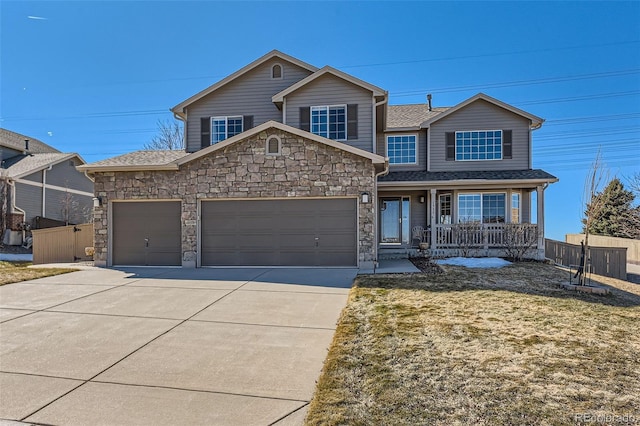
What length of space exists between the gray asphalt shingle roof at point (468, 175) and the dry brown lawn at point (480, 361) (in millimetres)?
6968

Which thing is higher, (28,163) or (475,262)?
(28,163)

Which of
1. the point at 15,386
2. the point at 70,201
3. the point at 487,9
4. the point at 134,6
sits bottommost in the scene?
the point at 15,386

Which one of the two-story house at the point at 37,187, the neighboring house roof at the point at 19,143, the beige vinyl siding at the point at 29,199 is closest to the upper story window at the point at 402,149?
the two-story house at the point at 37,187

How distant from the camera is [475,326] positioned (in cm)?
498

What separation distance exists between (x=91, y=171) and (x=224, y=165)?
15.0ft

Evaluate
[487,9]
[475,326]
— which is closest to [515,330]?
[475,326]

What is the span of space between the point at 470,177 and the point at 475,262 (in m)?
3.63

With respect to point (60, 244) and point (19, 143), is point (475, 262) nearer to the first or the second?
point (60, 244)

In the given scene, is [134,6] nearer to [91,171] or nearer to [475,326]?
[91,171]

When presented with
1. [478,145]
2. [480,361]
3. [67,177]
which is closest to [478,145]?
[478,145]

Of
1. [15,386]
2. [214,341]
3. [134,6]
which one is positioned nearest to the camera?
[15,386]

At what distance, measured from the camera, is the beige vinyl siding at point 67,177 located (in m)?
21.8

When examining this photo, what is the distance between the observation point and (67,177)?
23.0 m

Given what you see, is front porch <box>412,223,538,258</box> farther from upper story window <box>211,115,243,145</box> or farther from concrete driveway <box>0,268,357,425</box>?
upper story window <box>211,115,243,145</box>
